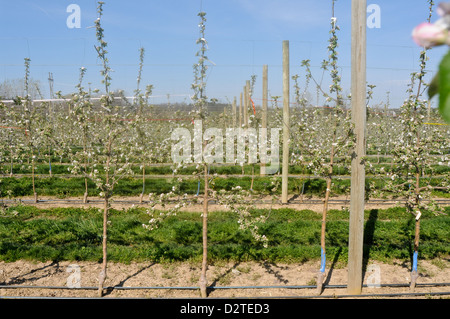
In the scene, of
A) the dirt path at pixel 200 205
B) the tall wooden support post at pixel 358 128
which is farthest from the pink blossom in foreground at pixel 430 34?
the dirt path at pixel 200 205

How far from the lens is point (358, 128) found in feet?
12.5

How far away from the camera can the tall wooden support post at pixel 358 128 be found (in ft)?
12.0

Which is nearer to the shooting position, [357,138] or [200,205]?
[357,138]

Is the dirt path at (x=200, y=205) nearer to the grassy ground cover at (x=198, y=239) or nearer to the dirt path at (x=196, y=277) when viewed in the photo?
the grassy ground cover at (x=198, y=239)

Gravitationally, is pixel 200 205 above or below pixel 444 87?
below

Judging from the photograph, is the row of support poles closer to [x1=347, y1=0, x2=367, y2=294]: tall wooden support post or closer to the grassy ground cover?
[x1=347, y1=0, x2=367, y2=294]: tall wooden support post

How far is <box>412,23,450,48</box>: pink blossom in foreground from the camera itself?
1.17 feet

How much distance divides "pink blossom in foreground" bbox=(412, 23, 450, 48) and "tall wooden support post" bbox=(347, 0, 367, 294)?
11.9 ft

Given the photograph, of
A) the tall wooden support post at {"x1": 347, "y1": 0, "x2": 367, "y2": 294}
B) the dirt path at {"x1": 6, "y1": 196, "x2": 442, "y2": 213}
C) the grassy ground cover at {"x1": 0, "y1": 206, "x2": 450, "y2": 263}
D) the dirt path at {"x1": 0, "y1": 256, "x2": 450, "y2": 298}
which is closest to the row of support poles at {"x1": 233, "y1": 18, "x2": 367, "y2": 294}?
the tall wooden support post at {"x1": 347, "y1": 0, "x2": 367, "y2": 294}

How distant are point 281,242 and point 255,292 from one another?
4.97 ft

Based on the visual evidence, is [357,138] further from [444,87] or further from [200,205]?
[200,205]

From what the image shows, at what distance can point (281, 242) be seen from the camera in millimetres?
5730

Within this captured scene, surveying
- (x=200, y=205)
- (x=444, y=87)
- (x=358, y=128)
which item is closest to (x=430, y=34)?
(x=444, y=87)

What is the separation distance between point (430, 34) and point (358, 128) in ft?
12.0
